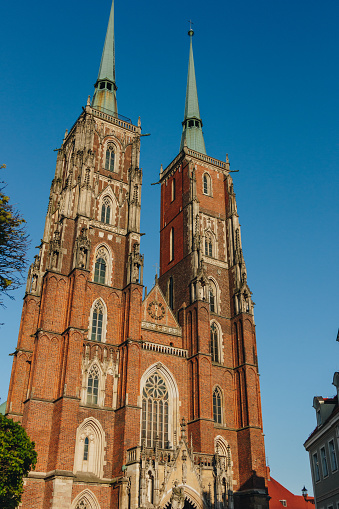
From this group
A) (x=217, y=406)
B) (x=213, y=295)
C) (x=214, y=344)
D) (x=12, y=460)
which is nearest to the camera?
(x=12, y=460)

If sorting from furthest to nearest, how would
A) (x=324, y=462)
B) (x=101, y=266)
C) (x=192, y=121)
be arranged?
(x=192, y=121) < (x=101, y=266) < (x=324, y=462)

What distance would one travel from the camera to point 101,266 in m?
36.6

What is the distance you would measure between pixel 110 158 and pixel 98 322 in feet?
47.7

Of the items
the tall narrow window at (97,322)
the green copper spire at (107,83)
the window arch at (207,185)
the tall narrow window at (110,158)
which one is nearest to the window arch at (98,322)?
the tall narrow window at (97,322)

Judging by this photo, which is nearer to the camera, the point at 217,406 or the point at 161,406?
the point at 161,406

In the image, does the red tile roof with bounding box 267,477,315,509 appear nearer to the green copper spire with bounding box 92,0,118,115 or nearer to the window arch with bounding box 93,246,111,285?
the window arch with bounding box 93,246,111,285

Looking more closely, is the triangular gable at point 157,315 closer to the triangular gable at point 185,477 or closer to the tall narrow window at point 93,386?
the tall narrow window at point 93,386

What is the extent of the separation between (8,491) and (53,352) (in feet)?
29.3

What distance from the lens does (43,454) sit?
94.6 ft

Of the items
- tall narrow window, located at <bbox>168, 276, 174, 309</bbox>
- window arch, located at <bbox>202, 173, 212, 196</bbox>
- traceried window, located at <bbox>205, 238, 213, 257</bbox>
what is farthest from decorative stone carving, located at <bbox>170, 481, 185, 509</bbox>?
window arch, located at <bbox>202, 173, 212, 196</bbox>

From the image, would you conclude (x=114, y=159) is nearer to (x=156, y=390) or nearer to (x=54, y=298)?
(x=54, y=298)

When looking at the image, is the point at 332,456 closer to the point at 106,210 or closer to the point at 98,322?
the point at 98,322

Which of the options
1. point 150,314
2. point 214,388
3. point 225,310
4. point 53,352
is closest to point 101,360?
point 53,352

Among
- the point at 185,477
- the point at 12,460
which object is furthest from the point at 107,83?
the point at 12,460
